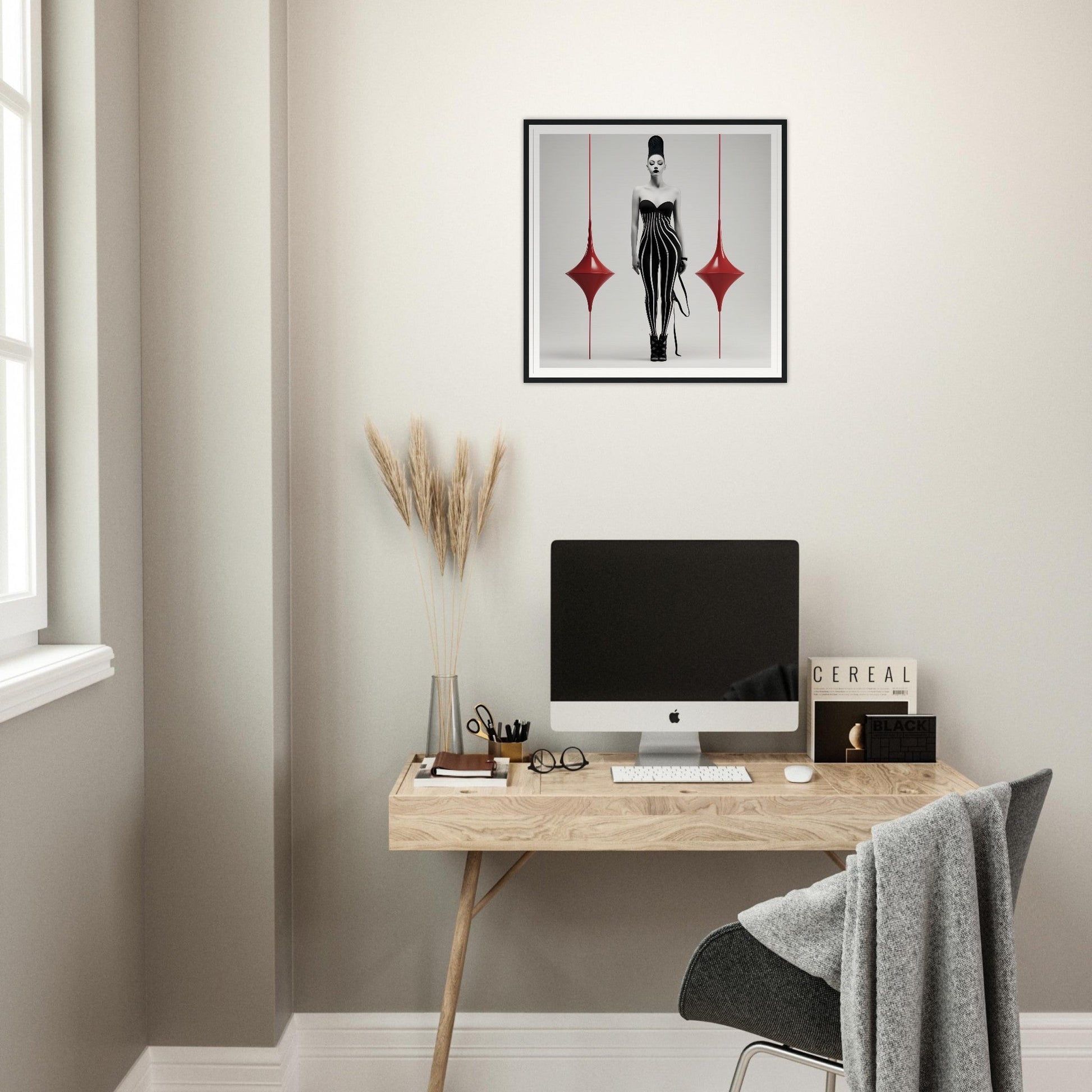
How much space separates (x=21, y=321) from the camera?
1771 millimetres

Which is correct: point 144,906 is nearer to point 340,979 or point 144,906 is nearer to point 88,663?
point 340,979

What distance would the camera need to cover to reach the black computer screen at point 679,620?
81.7 inches

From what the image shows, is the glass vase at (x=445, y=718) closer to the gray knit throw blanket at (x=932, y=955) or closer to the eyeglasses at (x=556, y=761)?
the eyeglasses at (x=556, y=761)

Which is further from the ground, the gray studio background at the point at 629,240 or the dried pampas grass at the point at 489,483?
the gray studio background at the point at 629,240

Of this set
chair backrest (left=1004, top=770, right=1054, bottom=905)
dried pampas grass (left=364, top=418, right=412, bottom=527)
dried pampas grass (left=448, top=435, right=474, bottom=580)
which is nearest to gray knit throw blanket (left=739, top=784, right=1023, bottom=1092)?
chair backrest (left=1004, top=770, right=1054, bottom=905)

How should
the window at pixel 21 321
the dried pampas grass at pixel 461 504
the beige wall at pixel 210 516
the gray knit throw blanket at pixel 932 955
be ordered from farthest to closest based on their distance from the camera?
1. the dried pampas grass at pixel 461 504
2. the beige wall at pixel 210 516
3. the window at pixel 21 321
4. the gray knit throw blanket at pixel 932 955

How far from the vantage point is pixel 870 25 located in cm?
222

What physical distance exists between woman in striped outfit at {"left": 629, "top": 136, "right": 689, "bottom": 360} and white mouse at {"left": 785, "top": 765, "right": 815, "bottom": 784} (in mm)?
977

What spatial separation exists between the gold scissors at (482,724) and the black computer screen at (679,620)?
0.71 ft

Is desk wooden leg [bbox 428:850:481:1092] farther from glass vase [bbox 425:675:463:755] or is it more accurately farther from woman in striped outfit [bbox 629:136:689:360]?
woman in striped outfit [bbox 629:136:689:360]

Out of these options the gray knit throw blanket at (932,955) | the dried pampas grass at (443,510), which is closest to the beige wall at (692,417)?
the dried pampas grass at (443,510)

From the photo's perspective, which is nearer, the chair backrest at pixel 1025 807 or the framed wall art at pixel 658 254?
the chair backrest at pixel 1025 807

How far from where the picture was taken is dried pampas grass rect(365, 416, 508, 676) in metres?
2.18

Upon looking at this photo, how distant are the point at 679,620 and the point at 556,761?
1.45 feet
